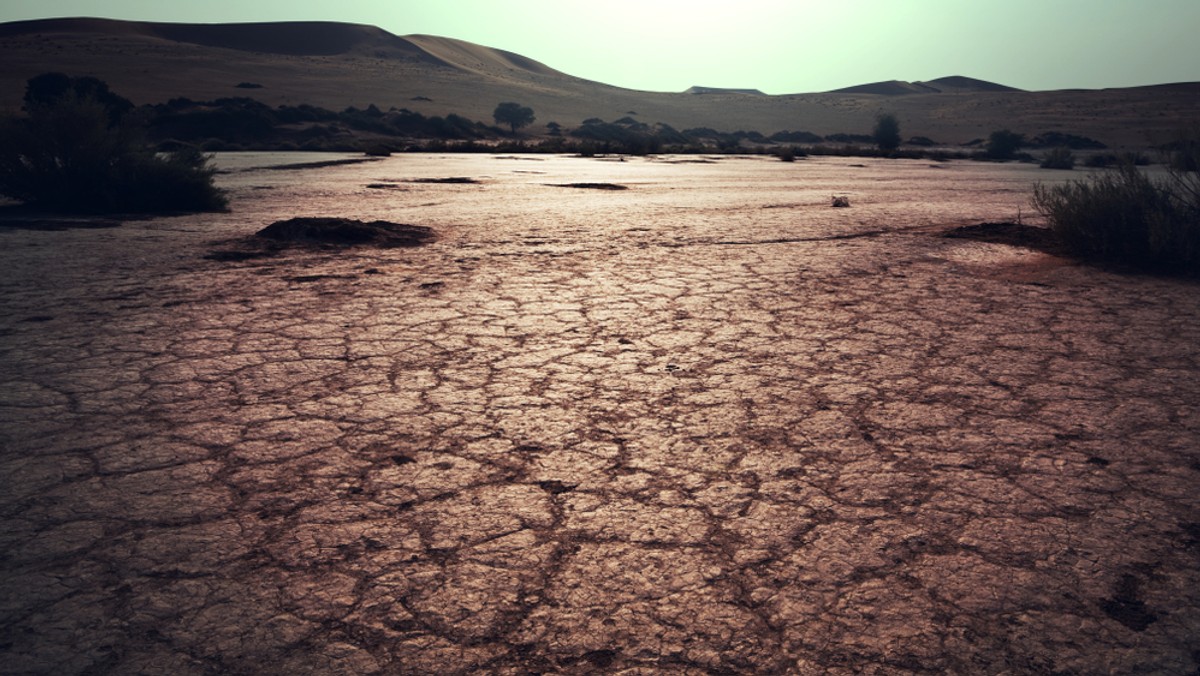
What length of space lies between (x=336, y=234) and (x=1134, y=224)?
578 cm

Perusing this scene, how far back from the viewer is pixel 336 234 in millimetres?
6113

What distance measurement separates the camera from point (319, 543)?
1841mm

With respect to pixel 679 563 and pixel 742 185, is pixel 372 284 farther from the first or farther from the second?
pixel 742 185

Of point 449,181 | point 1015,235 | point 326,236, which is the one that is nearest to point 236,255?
point 326,236

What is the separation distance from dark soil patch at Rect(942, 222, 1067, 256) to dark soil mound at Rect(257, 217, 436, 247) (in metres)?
4.49

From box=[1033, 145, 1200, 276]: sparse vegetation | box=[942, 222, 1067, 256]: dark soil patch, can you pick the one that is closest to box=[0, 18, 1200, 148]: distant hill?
box=[942, 222, 1067, 256]: dark soil patch

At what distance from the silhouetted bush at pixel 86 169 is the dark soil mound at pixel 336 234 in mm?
2594

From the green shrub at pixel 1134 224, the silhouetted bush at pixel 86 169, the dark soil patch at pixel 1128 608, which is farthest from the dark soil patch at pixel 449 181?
the dark soil patch at pixel 1128 608

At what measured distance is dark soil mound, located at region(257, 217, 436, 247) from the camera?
6027mm

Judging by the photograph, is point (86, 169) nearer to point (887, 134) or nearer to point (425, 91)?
point (887, 134)

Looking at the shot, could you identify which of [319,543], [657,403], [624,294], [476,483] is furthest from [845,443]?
[624,294]

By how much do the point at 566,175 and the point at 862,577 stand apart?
12818 mm

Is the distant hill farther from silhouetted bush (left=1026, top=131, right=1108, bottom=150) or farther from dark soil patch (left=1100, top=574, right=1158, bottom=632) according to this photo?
dark soil patch (left=1100, top=574, right=1158, bottom=632)

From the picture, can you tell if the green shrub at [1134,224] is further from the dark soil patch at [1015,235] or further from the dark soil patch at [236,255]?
the dark soil patch at [236,255]
